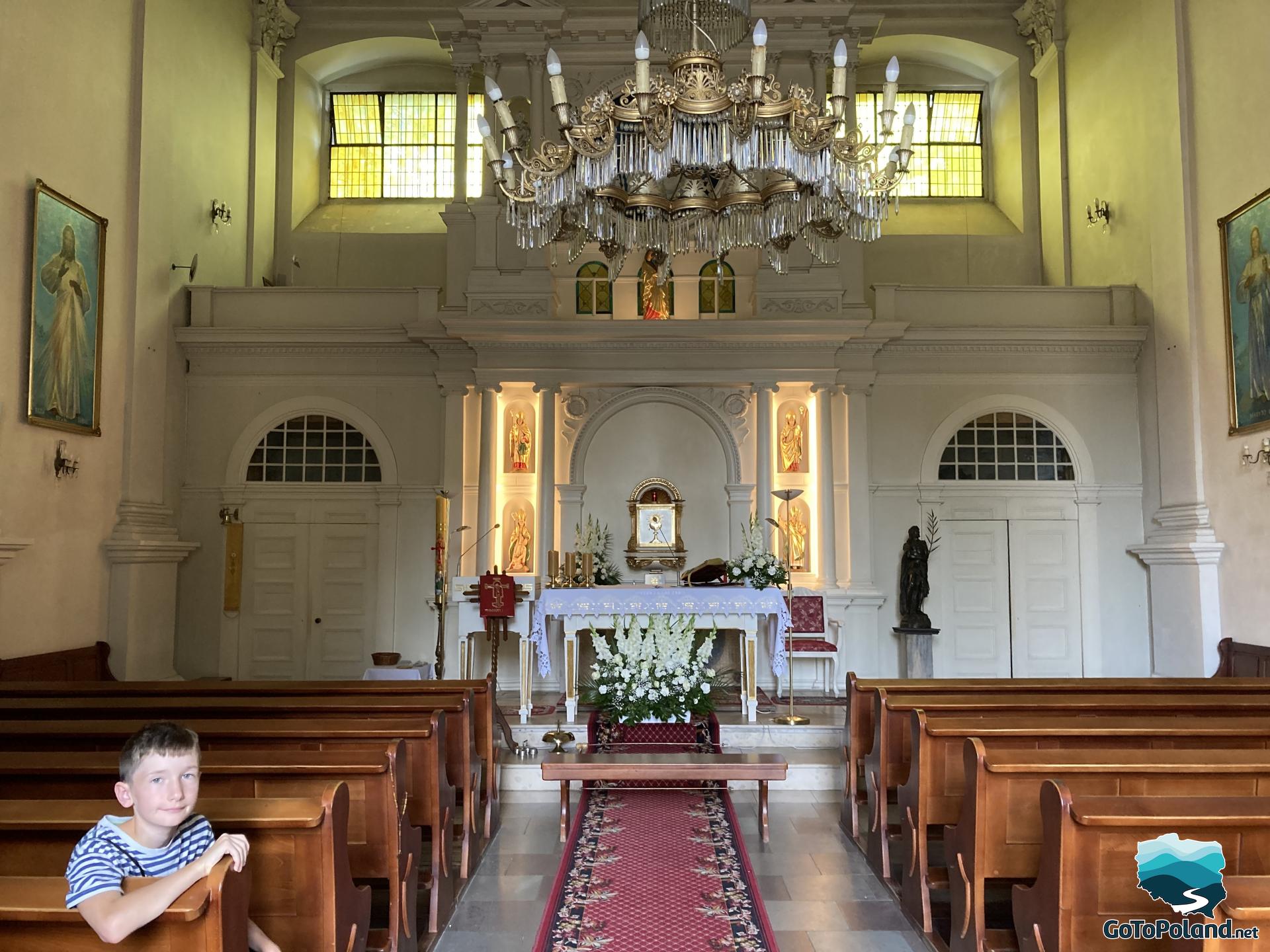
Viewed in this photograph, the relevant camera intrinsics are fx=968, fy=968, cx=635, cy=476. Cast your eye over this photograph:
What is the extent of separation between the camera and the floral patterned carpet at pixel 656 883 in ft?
14.7

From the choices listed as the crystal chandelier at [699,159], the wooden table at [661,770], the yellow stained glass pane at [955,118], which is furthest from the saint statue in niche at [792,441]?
the yellow stained glass pane at [955,118]

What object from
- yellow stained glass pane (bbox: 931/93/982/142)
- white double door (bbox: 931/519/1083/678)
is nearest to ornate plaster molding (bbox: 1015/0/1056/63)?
yellow stained glass pane (bbox: 931/93/982/142)

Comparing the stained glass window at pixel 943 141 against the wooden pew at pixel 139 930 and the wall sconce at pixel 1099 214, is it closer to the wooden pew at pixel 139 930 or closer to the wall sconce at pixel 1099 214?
the wall sconce at pixel 1099 214

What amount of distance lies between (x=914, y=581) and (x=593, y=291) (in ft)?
16.9

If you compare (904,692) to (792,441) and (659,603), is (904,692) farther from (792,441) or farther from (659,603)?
(792,441)

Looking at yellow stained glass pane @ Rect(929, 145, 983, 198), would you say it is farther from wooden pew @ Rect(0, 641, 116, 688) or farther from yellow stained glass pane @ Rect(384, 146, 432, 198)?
wooden pew @ Rect(0, 641, 116, 688)

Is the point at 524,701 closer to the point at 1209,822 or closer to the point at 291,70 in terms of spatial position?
the point at 1209,822

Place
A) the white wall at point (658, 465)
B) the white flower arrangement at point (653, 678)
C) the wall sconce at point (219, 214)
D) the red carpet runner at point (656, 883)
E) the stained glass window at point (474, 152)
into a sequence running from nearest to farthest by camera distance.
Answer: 1. the red carpet runner at point (656, 883)
2. the white flower arrangement at point (653, 678)
3. the white wall at point (658, 465)
4. the wall sconce at point (219, 214)
5. the stained glass window at point (474, 152)

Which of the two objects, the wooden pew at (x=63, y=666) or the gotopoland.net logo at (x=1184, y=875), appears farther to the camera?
the wooden pew at (x=63, y=666)

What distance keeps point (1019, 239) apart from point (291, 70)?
10.5 meters

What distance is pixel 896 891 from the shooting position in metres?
5.21

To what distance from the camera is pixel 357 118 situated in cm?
1442

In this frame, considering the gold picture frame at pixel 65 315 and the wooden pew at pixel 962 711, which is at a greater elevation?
the gold picture frame at pixel 65 315

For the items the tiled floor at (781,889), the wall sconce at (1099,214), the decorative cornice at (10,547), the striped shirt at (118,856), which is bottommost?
the tiled floor at (781,889)
